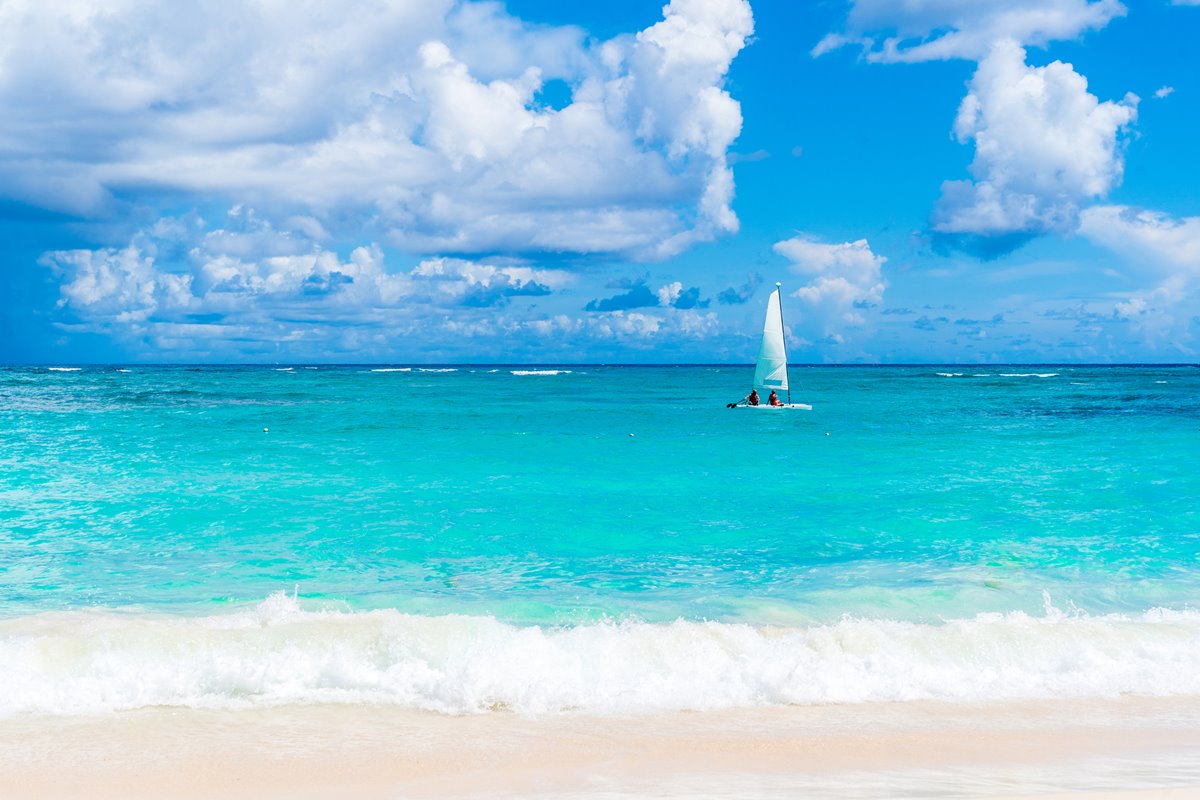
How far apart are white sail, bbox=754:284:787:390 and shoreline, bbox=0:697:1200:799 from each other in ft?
139

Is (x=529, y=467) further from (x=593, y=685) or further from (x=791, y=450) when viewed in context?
(x=593, y=685)

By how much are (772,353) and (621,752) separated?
46.0 m

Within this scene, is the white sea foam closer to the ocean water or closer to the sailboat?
the ocean water

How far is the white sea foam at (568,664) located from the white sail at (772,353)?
40256mm

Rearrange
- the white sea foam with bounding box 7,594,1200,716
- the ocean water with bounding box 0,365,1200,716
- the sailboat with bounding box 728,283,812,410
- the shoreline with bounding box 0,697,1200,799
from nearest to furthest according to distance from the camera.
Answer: the shoreline with bounding box 0,697,1200,799
the white sea foam with bounding box 7,594,1200,716
the ocean water with bounding box 0,365,1200,716
the sailboat with bounding box 728,283,812,410

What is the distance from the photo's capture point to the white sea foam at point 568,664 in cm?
920

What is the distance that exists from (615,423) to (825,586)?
3285cm

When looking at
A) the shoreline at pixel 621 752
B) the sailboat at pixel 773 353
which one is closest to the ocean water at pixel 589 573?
the shoreline at pixel 621 752

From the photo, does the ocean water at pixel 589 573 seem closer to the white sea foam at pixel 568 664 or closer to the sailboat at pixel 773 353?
the white sea foam at pixel 568 664

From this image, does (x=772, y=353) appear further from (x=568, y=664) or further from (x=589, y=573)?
(x=568, y=664)

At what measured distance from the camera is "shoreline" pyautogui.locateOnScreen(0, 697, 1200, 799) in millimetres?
7047

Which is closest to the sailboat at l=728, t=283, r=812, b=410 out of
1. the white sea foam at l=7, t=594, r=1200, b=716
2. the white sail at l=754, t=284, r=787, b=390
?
the white sail at l=754, t=284, r=787, b=390

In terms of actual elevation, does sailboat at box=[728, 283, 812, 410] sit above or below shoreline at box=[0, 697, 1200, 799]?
above

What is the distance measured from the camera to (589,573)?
14.9m
